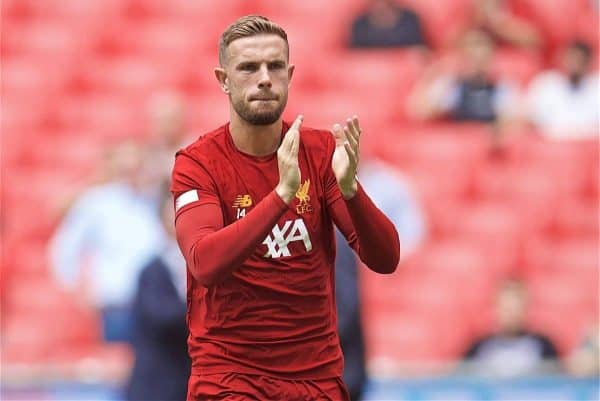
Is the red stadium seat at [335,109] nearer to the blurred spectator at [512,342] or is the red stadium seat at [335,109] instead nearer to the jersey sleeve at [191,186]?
the blurred spectator at [512,342]

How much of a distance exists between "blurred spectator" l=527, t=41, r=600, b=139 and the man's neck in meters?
6.53

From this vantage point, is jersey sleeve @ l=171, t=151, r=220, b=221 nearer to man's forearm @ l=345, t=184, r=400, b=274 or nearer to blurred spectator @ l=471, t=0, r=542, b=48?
man's forearm @ l=345, t=184, r=400, b=274

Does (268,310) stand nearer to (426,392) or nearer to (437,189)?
(426,392)

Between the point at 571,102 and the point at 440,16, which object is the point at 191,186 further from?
the point at 440,16

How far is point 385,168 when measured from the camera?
1112 cm

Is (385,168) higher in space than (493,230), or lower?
higher

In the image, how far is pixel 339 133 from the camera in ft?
16.1

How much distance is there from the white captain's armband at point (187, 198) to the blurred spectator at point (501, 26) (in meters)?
7.36

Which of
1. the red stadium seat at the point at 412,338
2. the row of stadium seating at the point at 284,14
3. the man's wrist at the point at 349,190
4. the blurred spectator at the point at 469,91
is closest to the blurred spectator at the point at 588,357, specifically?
the red stadium seat at the point at 412,338

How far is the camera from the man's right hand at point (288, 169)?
475 cm

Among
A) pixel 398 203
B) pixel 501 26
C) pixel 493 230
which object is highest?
pixel 501 26

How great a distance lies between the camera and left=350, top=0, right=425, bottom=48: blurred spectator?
12242mm

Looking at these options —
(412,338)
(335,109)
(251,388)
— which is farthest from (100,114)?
(251,388)

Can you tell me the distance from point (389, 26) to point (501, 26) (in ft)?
2.73
